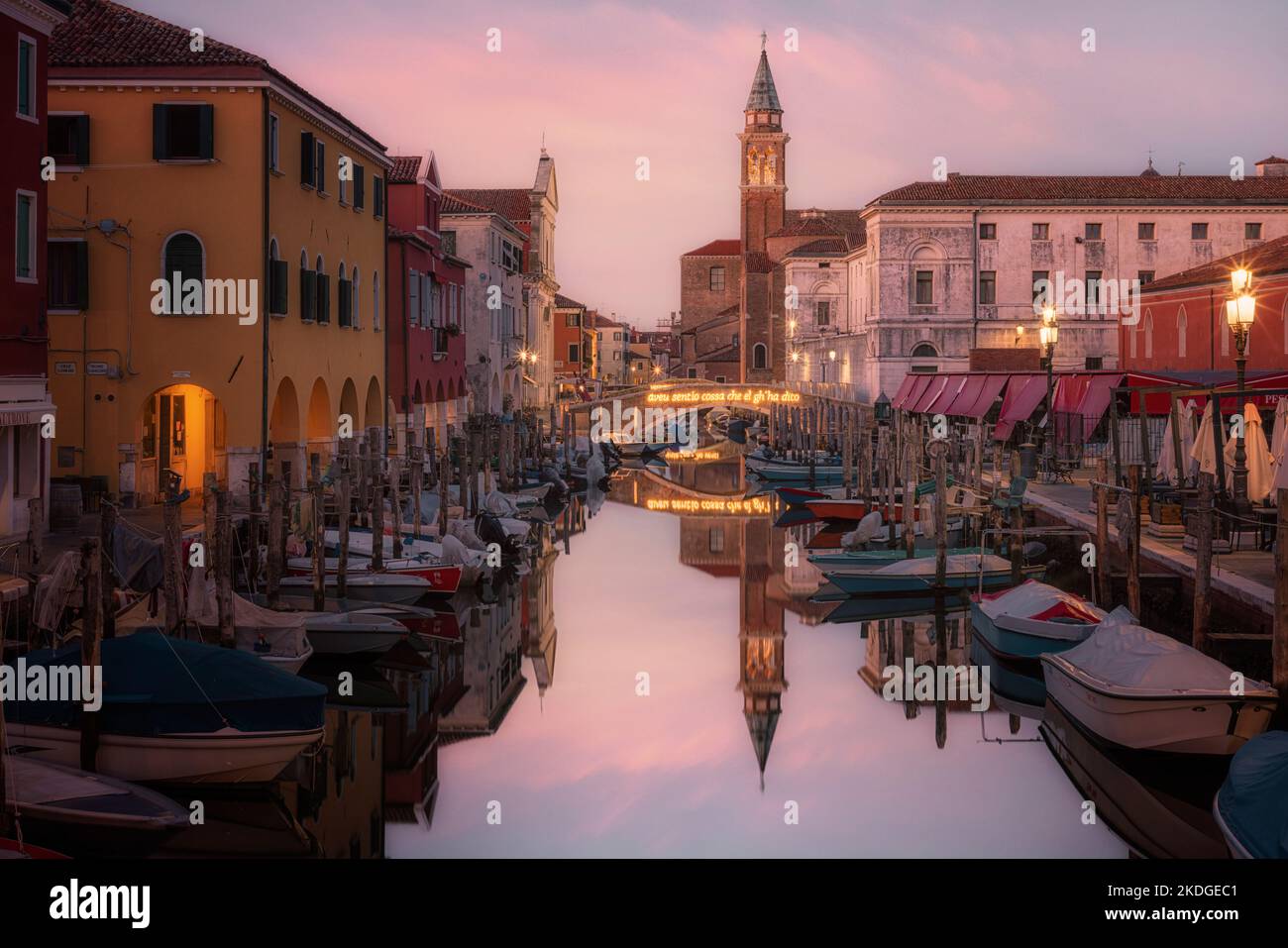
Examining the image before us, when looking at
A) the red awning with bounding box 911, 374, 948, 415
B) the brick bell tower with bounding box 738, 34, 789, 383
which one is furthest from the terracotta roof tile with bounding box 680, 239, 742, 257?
the red awning with bounding box 911, 374, 948, 415

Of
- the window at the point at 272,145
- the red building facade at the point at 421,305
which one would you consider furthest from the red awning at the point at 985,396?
the window at the point at 272,145

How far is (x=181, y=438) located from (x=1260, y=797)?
66.1 feet

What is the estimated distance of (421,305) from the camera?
34844 mm

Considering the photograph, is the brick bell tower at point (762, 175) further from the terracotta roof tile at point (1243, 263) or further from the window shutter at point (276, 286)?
the window shutter at point (276, 286)

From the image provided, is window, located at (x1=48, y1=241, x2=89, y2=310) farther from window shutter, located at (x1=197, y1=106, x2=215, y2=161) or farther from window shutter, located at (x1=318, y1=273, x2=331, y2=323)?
window shutter, located at (x1=318, y1=273, x2=331, y2=323)

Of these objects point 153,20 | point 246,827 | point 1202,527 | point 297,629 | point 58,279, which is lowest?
point 246,827

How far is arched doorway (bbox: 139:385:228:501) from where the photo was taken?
23.6 metres

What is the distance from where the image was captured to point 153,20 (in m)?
23.0

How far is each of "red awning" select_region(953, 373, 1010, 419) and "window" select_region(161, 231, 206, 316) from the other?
776 inches

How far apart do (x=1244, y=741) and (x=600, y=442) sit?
43.3 metres

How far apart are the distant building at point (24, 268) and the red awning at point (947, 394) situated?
85.1 feet

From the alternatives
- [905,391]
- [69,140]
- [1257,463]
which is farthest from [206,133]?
[905,391]
